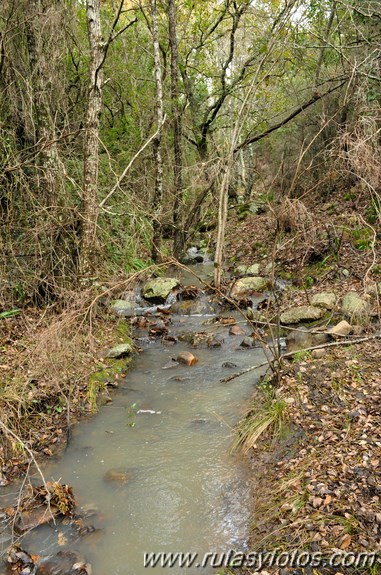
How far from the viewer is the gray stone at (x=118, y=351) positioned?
6757 mm

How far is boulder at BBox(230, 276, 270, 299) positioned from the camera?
966cm

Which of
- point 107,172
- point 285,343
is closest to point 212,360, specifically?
point 285,343

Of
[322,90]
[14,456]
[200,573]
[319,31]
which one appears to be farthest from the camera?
[322,90]

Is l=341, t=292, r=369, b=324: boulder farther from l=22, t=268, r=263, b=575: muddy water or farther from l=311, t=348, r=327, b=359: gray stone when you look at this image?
l=22, t=268, r=263, b=575: muddy water

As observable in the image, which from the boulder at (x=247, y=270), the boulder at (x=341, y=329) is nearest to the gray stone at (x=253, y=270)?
the boulder at (x=247, y=270)

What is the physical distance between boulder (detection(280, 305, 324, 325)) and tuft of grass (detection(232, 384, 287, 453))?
2425mm

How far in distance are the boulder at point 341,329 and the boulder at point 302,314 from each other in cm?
79

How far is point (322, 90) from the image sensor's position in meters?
11.5

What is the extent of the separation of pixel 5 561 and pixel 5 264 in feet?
13.7

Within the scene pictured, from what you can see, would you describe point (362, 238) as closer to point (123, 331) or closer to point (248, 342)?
point (248, 342)

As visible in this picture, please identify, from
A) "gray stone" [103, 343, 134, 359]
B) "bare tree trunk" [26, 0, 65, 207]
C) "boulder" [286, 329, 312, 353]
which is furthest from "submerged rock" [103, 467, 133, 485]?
"bare tree trunk" [26, 0, 65, 207]

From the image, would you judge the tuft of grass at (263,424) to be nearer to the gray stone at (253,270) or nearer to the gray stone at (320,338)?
the gray stone at (320,338)

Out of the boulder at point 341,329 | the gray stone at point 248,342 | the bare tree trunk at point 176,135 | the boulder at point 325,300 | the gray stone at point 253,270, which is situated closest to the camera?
the boulder at point 341,329

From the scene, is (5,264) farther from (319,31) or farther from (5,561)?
(319,31)
